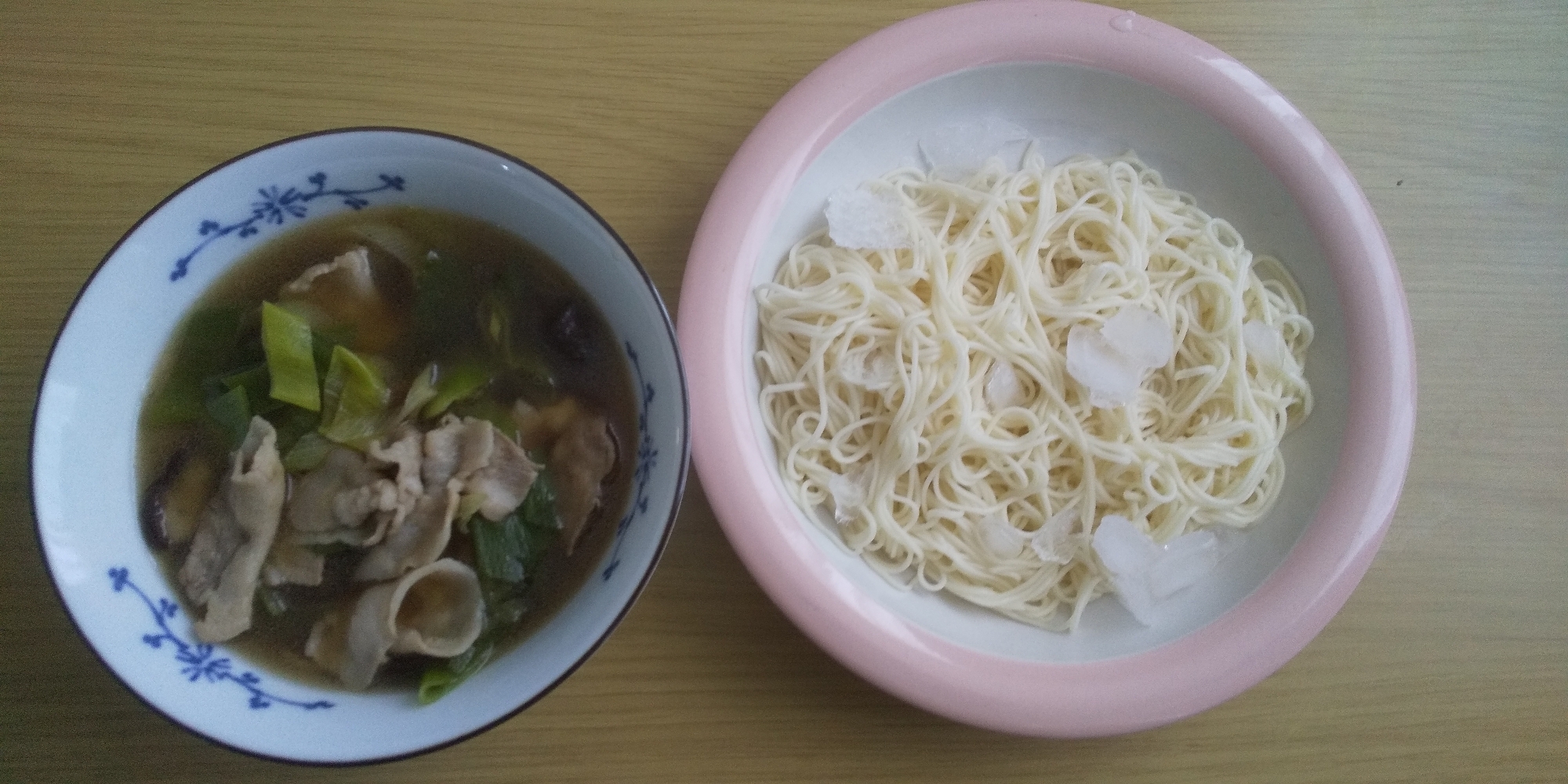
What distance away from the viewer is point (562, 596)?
3.90ft

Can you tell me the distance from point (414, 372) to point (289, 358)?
0.56ft

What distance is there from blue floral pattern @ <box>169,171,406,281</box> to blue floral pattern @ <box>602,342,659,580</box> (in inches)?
17.4

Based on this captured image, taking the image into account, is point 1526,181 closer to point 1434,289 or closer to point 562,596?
point 1434,289

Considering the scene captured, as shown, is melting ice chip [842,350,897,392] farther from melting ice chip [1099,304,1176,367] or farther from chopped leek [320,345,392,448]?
chopped leek [320,345,392,448]

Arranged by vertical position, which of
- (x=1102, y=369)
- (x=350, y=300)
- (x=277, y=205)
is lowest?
(x=1102, y=369)

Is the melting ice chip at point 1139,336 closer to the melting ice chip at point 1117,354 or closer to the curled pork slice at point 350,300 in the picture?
the melting ice chip at point 1117,354

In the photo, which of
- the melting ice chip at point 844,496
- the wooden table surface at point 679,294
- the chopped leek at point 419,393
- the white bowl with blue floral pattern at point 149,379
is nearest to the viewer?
the white bowl with blue floral pattern at point 149,379

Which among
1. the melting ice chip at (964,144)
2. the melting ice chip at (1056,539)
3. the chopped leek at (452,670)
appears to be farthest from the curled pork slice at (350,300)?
the melting ice chip at (1056,539)

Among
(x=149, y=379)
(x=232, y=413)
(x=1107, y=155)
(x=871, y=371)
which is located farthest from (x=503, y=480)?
(x=1107, y=155)

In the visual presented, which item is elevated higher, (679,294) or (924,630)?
(679,294)

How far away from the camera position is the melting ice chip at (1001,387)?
162cm

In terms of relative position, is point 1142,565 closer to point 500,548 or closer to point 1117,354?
point 1117,354

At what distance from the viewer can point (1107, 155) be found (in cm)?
173

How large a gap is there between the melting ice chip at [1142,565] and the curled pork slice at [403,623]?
41.3 inches
